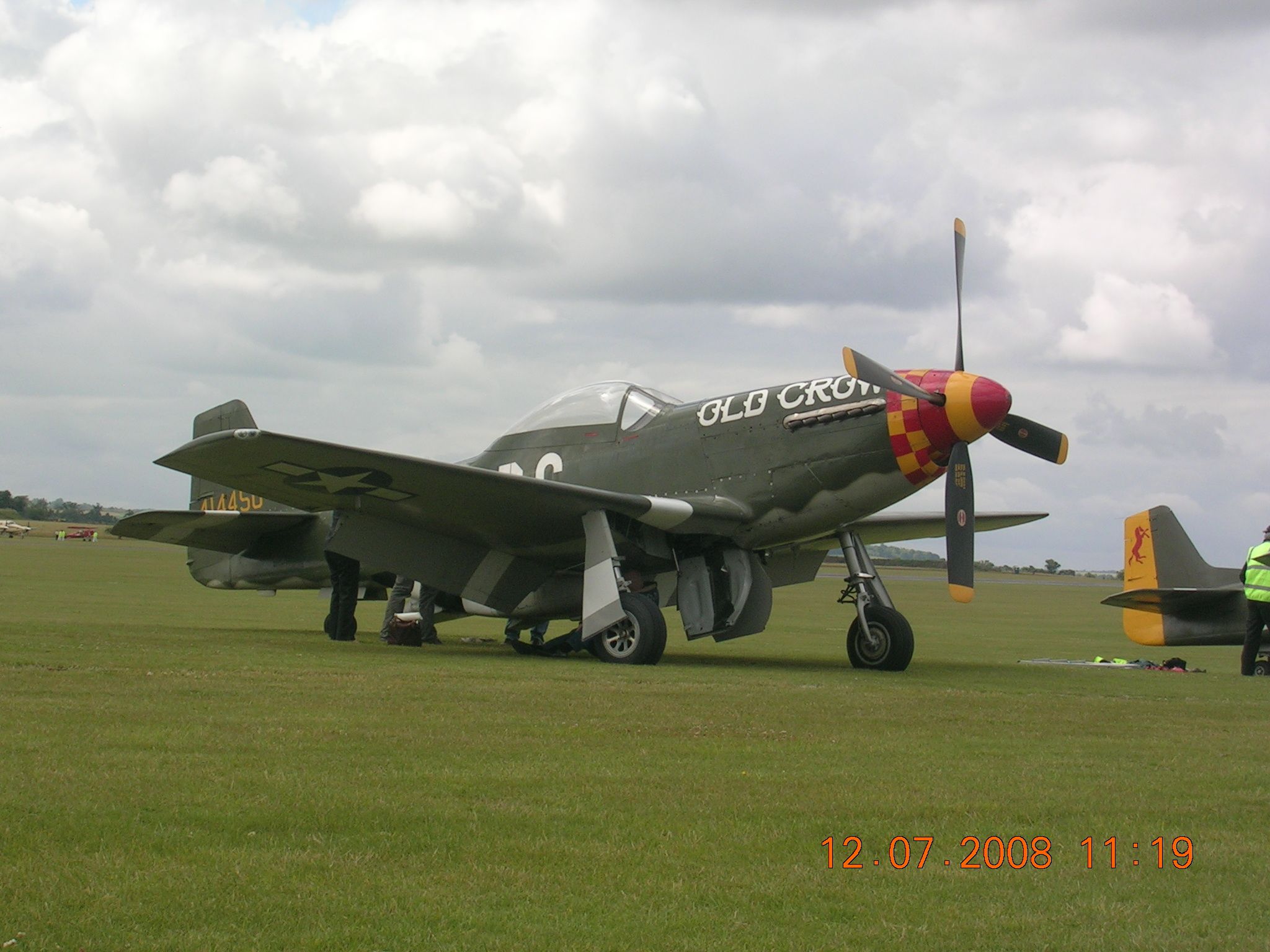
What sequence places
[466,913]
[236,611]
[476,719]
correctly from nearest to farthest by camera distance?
[466,913] → [476,719] → [236,611]

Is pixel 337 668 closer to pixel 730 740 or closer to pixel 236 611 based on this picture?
pixel 730 740

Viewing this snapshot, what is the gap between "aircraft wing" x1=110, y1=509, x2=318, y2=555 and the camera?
14.5 meters

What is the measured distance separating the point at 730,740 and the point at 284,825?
2.63 meters

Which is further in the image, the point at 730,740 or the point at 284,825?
the point at 730,740

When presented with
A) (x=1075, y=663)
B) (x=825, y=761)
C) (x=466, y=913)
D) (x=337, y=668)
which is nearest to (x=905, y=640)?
(x=1075, y=663)

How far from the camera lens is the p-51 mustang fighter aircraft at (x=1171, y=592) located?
48.5 ft

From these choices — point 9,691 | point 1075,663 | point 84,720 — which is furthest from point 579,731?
point 1075,663

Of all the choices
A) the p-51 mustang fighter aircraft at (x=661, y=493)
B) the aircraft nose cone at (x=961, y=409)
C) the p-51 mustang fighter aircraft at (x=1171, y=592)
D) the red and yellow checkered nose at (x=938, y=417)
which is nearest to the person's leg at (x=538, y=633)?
the p-51 mustang fighter aircraft at (x=661, y=493)

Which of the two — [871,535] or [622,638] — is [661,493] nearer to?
[622,638]

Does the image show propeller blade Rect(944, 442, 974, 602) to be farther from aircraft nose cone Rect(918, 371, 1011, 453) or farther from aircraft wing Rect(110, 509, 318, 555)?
aircraft wing Rect(110, 509, 318, 555)

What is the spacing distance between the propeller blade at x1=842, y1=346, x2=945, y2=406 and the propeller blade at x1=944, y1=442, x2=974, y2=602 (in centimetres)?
50

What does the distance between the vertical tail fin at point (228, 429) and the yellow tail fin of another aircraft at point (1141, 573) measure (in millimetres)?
11190

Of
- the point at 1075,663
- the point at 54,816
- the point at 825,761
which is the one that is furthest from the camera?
the point at 1075,663

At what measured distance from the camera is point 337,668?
29.4 feet
